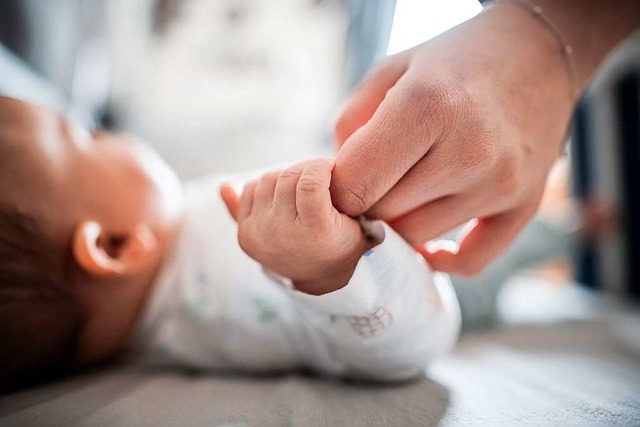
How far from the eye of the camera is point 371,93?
0.49 m

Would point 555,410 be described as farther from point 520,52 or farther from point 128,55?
point 128,55

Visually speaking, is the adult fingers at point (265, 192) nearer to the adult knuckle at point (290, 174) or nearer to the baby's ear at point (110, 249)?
the adult knuckle at point (290, 174)

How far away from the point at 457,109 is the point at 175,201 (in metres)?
0.48

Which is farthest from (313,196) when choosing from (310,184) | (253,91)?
(253,91)

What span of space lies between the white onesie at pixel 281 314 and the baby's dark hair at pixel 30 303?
135 millimetres

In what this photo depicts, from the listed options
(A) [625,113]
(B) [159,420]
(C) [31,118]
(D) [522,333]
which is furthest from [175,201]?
(A) [625,113]

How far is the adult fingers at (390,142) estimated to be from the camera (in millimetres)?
393

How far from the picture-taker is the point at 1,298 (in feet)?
1.68

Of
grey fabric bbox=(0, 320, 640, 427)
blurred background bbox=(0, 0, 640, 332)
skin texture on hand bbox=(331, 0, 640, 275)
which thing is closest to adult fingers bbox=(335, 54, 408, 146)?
skin texture on hand bbox=(331, 0, 640, 275)

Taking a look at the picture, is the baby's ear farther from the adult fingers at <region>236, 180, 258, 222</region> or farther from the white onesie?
the adult fingers at <region>236, 180, 258, 222</region>

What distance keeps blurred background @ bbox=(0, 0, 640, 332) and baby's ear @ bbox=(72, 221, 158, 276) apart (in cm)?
59

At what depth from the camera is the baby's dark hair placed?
512mm

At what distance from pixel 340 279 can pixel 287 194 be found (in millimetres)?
102

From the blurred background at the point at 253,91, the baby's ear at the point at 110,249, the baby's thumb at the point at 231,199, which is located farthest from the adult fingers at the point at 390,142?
the blurred background at the point at 253,91
